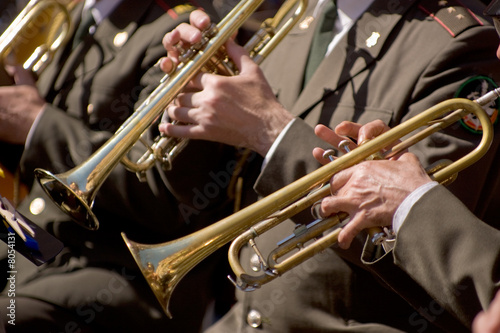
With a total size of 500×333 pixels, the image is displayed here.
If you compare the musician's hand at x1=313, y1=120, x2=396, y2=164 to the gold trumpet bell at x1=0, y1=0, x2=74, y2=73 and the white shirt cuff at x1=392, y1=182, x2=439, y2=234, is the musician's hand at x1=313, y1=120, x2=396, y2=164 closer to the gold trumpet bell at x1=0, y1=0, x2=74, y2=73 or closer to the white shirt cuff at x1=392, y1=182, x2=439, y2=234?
the white shirt cuff at x1=392, y1=182, x2=439, y2=234

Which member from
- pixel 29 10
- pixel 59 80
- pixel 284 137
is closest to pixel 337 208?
pixel 284 137

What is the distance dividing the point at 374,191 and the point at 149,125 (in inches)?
27.5

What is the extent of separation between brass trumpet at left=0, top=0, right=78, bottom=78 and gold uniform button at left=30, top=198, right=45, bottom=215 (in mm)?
489

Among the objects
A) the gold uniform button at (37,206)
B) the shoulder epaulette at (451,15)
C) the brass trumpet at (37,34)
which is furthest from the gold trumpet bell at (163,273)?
the brass trumpet at (37,34)

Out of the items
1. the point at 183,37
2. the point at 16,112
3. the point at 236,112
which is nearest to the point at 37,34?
the point at 16,112

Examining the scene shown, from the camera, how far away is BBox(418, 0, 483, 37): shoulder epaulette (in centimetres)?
185

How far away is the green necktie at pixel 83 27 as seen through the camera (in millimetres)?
2545

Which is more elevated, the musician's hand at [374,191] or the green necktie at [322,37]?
the green necktie at [322,37]

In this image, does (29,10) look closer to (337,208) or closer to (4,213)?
(4,213)

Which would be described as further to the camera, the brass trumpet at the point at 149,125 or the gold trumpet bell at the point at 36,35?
the gold trumpet bell at the point at 36,35

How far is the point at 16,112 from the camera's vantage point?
2229 millimetres

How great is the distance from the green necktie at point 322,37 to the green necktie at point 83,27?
34.7 inches

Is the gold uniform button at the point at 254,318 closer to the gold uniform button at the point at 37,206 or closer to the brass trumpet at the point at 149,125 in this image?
the brass trumpet at the point at 149,125

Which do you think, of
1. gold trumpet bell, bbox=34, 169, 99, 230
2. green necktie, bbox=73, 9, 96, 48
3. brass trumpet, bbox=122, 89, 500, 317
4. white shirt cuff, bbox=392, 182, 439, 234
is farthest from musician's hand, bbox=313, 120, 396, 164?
green necktie, bbox=73, 9, 96, 48
